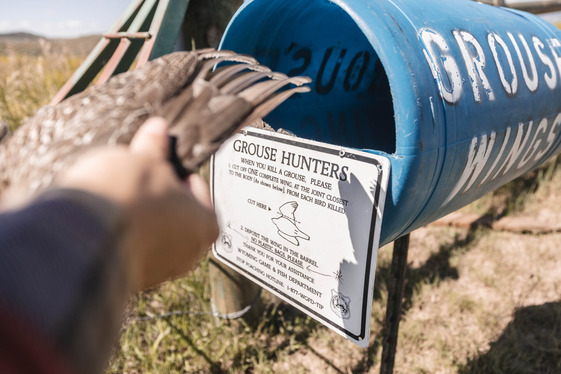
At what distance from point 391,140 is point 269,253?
3.12 feet

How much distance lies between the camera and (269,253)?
145 centimetres

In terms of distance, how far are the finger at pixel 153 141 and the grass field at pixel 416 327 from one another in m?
1.34

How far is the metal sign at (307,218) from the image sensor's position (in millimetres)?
1098

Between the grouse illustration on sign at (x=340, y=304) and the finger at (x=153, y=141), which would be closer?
the finger at (x=153, y=141)

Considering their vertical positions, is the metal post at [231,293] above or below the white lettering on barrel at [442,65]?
below

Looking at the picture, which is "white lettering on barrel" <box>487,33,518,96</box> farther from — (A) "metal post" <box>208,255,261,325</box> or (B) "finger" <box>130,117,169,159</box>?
(A) "metal post" <box>208,255,261,325</box>

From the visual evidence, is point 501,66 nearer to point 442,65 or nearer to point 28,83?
point 442,65

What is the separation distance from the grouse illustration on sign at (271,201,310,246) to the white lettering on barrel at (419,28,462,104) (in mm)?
533

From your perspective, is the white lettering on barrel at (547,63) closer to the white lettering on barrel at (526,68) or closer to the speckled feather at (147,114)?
the white lettering on barrel at (526,68)

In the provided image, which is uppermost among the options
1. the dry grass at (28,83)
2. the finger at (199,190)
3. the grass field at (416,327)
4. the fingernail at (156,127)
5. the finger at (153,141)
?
the fingernail at (156,127)

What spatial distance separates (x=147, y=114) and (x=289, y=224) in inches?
24.8

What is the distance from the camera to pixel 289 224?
133cm

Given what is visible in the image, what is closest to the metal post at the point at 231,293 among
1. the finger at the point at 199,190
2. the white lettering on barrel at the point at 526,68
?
the finger at the point at 199,190

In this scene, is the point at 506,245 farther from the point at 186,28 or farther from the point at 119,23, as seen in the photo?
the point at 119,23
